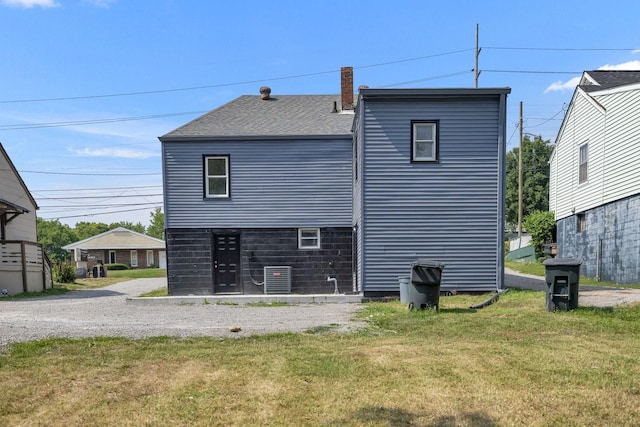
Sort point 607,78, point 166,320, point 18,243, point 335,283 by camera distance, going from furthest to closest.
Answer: point 607,78 → point 18,243 → point 335,283 → point 166,320

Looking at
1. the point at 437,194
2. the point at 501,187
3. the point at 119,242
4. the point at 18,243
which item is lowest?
the point at 119,242

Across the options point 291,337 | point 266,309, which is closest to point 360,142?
point 266,309

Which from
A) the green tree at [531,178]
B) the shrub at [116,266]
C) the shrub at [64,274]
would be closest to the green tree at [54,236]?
the shrub at [116,266]

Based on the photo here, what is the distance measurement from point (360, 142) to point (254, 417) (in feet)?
32.6

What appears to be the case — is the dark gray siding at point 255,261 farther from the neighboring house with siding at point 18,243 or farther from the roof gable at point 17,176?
the roof gable at point 17,176

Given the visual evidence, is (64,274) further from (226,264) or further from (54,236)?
(54,236)

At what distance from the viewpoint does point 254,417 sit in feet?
12.5

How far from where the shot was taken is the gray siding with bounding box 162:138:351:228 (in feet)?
51.0

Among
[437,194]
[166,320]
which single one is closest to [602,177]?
[437,194]

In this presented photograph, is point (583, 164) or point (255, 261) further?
point (583, 164)

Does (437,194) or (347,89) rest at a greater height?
(347,89)

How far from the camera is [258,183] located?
1558 cm

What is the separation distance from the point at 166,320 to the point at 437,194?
7981 mm

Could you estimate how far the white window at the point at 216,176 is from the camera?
1557 cm
